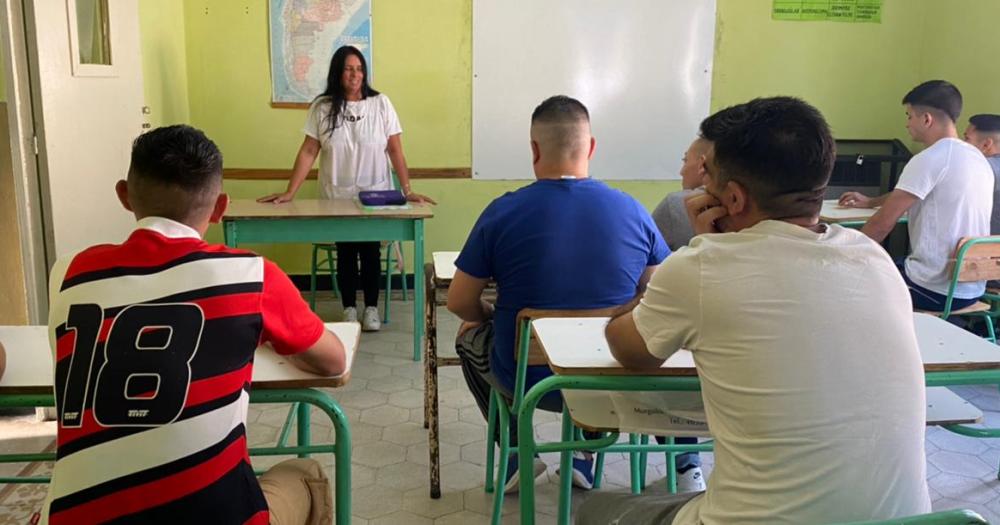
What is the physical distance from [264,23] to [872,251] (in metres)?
4.26

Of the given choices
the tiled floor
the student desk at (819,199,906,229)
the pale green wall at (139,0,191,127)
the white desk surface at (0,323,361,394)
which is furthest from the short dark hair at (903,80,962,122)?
the pale green wall at (139,0,191,127)

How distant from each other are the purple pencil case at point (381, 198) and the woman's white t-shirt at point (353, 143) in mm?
510

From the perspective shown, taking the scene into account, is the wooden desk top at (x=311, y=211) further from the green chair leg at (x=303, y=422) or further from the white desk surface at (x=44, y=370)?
the white desk surface at (x=44, y=370)

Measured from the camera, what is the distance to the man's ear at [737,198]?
122cm

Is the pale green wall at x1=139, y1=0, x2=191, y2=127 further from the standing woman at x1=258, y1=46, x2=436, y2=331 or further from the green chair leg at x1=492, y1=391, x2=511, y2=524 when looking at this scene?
the green chair leg at x1=492, y1=391, x2=511, y2=524

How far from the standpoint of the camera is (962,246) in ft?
10.1

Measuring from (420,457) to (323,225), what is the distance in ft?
4.05

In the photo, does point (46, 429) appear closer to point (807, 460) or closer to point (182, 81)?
point (182, 81)

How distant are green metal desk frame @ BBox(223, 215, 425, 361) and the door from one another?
52 cm

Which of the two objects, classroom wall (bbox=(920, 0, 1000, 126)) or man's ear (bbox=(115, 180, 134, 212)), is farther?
classroom wall (bbox=(920, 0, 1000, 126))

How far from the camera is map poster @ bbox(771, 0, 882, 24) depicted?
514cm

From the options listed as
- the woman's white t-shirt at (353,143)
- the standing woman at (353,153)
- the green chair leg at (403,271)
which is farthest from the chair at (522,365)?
the green chair leg at (403,271)

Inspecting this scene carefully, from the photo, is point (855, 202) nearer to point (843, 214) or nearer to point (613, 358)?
point (843, 214)

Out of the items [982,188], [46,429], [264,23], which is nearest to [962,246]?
[982,188]
